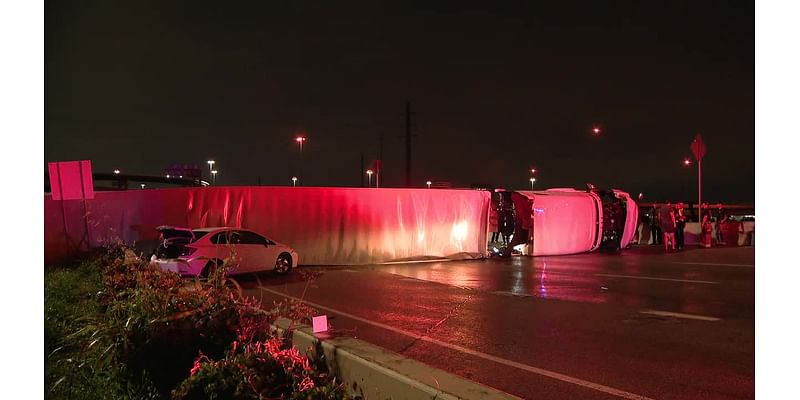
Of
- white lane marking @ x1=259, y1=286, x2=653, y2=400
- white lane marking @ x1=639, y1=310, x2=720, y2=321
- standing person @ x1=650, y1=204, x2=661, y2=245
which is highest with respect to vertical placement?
standing person @ x1=650, y1=204, x2=661, y2=245

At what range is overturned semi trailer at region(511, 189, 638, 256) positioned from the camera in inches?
757

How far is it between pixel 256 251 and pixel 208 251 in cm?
144

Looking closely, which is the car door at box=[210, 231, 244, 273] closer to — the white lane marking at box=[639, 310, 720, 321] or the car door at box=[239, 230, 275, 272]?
the car door at box=[239, 230, 275, 272]

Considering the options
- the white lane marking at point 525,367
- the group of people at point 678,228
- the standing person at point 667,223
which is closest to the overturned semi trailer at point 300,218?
the white lane marking at point 525,367

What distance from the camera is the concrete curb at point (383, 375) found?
338cm

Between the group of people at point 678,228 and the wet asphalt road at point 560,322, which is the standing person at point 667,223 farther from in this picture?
the wet asphalt road at point 560,322

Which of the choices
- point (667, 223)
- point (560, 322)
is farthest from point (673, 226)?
point (560, 322)

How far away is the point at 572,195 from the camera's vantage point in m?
20.0

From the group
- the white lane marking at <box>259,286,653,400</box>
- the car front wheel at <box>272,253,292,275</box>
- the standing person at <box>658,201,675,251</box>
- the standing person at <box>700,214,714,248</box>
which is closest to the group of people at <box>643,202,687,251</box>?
the standing person at <box>658,201,675,251</box>

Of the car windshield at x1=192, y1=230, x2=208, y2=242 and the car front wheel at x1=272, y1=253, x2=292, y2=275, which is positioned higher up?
the car windshield at x1=192, y1=230, x2=208, y2=242

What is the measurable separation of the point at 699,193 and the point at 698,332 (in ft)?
67.6

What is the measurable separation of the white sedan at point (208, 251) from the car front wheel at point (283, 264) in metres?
0.04

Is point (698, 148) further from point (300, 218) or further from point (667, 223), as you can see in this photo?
point (300, 218)

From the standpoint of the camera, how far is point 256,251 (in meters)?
13.9
